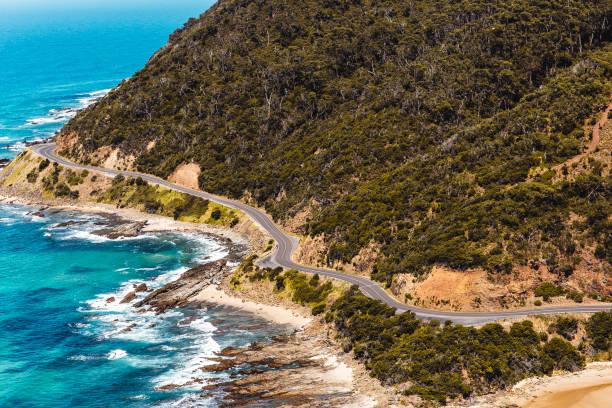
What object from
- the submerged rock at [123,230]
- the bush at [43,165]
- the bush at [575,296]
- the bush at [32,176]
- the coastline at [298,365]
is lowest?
the coastline at [298,365]

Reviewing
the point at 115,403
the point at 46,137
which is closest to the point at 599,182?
the point at 115,403

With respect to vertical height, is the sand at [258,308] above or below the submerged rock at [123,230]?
below

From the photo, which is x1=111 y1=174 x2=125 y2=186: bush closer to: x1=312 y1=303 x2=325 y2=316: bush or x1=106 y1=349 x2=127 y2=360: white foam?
x1=106 y1=349 x2=127 y2=360: white foam

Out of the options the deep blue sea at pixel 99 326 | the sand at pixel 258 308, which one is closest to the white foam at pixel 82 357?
the deep blue sea at pixel 99 326

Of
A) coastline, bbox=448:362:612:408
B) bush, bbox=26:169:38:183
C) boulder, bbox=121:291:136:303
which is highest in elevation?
bush, bbox=26:169:38:183

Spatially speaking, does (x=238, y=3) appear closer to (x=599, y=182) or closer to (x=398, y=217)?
(x=398, y=217)

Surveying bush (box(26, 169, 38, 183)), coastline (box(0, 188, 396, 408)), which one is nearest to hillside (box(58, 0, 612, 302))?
bush (box(26, 169, 38, 183))

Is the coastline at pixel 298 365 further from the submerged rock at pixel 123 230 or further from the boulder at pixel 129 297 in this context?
the submerged rock at pixel 123 230
